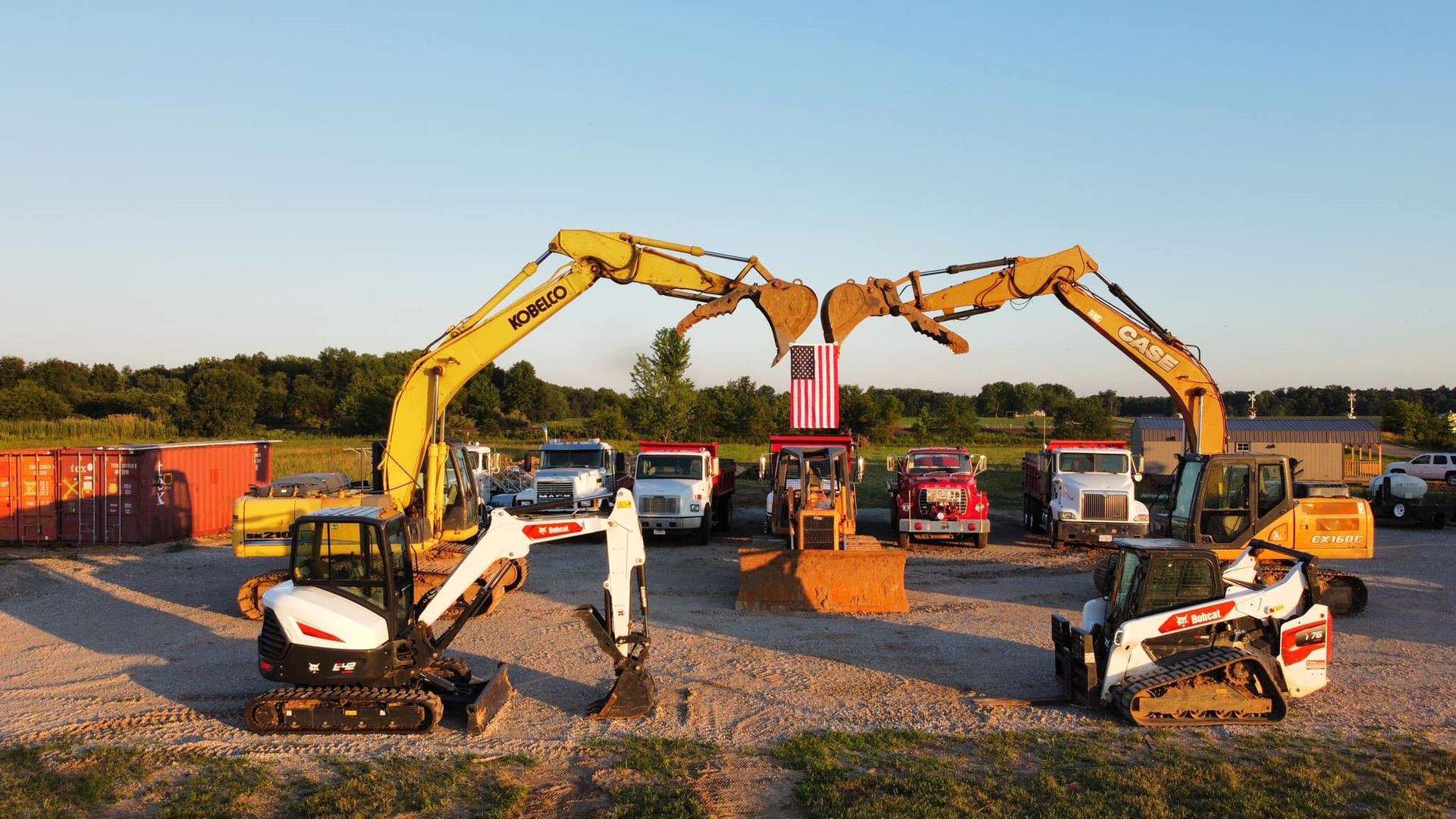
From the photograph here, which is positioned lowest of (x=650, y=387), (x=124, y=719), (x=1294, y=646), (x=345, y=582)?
(x=124, y=719)

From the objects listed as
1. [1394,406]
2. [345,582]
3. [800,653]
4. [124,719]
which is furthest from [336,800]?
[1394,406]

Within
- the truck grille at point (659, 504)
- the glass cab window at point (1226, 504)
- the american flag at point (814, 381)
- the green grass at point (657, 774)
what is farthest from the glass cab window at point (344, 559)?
the truck grille at point (659, 504)

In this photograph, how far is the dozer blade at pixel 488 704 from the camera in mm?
9523

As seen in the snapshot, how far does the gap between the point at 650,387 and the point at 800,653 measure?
113ft

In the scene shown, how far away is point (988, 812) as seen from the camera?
7391 mm

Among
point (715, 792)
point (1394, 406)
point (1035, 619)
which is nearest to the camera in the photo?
point (715, 792)

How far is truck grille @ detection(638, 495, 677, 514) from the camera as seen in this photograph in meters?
23.1

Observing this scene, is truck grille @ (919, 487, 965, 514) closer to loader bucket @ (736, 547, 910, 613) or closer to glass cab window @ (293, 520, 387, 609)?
loader bucket @ (736, 547, 910, 613)

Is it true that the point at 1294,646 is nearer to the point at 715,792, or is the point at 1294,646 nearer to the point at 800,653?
the point at 800,653

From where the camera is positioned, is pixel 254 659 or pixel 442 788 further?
pixel 254 659

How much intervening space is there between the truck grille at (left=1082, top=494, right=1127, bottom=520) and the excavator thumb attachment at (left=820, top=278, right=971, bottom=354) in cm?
645

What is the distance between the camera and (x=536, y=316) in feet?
57.7

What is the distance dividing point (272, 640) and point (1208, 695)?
8993 mm

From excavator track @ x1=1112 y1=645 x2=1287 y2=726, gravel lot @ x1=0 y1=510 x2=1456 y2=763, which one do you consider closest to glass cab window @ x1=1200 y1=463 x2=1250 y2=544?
gravel lot @ x1=0 y1=510 x2=1456 y2=763
